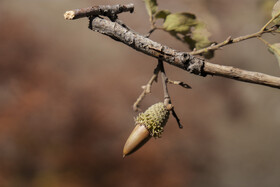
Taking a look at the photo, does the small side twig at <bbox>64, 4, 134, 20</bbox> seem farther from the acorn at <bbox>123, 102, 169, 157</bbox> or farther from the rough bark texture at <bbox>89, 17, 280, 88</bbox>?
the acorn at <bbox>123, 102, 169, 157</bbox>

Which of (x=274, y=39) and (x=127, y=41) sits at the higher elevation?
(x=127, y=41)

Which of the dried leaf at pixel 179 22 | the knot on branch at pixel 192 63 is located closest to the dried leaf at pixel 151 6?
the dried leaf at pixel 179 22

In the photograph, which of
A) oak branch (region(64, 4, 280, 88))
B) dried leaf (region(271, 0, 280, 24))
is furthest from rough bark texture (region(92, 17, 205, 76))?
dried leaf (region(271, 0, 280, 24))

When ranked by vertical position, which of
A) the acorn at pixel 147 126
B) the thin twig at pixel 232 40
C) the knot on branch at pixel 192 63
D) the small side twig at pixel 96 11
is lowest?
the acorn at pixel 147 126

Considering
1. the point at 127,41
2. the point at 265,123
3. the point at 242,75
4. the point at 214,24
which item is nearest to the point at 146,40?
the point at 127,41

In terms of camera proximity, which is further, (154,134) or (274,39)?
(274,39)

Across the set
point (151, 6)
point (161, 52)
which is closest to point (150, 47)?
point (161, 52)

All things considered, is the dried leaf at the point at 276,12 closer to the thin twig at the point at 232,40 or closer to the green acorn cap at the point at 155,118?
the thin twig at the point at 232,40

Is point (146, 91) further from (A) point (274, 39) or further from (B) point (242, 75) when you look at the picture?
(A) point (274, 39)
